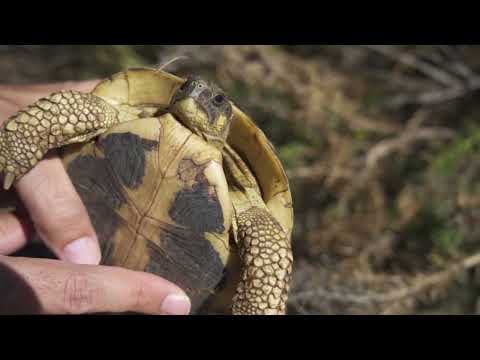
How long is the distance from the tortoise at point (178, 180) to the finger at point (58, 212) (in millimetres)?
37

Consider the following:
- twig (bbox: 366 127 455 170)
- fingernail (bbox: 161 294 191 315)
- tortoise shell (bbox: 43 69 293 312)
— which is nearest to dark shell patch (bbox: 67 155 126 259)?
tortoise shell (bbox: 43 69 293 312)

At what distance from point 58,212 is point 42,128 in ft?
0.78

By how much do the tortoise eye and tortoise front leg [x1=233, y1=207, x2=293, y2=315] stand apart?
34cm

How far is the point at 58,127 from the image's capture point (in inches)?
48.9

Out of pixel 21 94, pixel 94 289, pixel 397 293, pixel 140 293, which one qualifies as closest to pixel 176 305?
pixel 140 293

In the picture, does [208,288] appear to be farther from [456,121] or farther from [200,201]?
[456,121]

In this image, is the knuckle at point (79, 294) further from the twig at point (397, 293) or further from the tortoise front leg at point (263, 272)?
the twig at point (397, 293)

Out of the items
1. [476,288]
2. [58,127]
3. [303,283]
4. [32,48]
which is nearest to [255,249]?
[58,127]

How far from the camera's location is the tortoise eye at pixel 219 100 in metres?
1.25

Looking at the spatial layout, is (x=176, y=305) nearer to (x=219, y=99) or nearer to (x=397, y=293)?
(x=219, y=99)

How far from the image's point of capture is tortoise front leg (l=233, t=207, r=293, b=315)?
1.20 m

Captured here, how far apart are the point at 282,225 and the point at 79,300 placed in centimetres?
58

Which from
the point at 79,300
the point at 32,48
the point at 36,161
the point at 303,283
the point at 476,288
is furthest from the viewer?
the point at 32,48

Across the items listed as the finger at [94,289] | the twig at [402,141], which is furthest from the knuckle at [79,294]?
the twig at [402,141]
